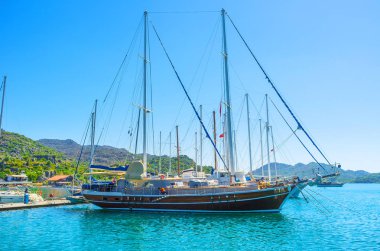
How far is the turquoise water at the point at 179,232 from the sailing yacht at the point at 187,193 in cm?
131

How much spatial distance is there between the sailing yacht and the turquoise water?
4.31ft

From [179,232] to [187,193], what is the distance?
10636 millimetres

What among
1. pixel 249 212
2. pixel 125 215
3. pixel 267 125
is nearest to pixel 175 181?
pixel 125 215

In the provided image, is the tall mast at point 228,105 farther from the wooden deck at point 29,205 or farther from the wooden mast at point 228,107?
the wooden deck at point 29,205

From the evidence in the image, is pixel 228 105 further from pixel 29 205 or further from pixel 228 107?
pixel 29 205

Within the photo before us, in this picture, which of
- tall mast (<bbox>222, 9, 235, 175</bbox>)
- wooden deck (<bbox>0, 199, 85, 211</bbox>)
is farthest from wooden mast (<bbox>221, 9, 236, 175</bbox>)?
wooden deck (<bbox>0, 199, 85, 211</bbox>)

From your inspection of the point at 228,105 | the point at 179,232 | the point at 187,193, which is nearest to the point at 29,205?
the point at 187,193

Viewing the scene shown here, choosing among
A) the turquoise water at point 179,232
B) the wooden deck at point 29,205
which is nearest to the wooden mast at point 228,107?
the turquoise water at point 179,232

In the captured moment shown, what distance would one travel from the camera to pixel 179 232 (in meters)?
24.2

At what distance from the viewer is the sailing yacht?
32.8m

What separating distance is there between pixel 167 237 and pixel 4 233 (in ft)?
42.3

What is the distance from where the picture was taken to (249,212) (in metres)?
33.2

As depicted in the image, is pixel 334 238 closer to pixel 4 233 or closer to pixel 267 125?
pixel 4 233

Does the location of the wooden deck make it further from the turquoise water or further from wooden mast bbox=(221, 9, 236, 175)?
wooden mast bbox=(221, 9, 236, 175)
